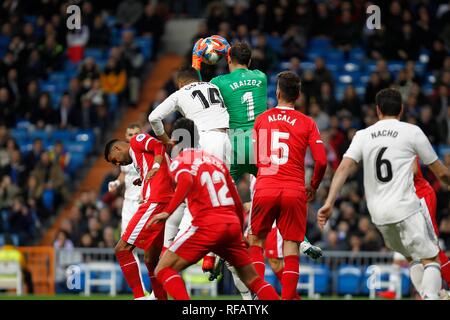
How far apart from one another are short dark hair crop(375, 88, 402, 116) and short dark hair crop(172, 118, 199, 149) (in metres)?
2.25

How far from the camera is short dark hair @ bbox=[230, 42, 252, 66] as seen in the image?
42.0 ft

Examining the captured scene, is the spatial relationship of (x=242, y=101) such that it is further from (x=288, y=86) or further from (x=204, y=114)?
(x=288, y=86)

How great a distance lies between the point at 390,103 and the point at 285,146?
52.6 inches

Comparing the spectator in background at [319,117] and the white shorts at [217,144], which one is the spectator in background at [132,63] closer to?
the spectator in background at [319,117]

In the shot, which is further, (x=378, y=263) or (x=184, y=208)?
(x=378, y=263)

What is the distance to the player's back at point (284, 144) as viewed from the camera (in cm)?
1159

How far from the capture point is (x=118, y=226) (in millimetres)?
21312

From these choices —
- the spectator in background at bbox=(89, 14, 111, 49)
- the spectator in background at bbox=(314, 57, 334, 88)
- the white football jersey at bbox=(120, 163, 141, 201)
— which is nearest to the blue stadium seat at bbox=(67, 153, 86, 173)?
the spectator in background at bbox=(89, 14, 111, 49)

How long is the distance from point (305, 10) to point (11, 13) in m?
8.50

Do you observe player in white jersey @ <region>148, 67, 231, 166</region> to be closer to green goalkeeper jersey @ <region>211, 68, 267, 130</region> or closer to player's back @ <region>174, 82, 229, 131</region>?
player's back @ <region>174, 82, 229, 131</region>

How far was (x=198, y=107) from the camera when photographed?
12.6 meters
